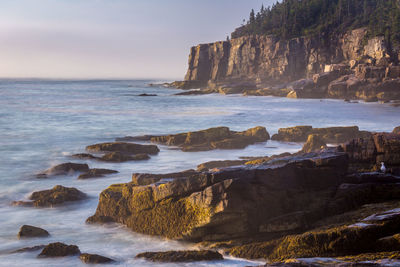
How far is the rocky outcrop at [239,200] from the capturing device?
7316mm

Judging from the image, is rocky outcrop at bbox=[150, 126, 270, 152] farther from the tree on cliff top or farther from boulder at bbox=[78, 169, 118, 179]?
the tree on cliff top

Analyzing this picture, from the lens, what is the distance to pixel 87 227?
29.2 feet

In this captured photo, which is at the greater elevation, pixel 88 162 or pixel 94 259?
pixel 88 162

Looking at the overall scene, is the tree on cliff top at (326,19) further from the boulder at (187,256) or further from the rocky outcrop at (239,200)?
the boulder at (187,256)

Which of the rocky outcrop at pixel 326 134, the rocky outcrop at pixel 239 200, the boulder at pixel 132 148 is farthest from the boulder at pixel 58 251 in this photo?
the rocky outcrop at pixel 326 134

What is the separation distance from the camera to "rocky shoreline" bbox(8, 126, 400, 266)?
614 cm

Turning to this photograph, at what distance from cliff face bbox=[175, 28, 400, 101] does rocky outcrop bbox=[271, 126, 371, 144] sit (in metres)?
42.6

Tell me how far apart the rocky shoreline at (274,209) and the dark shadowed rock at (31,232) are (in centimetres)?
2

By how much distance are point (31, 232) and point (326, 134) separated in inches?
513

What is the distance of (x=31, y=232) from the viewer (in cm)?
845

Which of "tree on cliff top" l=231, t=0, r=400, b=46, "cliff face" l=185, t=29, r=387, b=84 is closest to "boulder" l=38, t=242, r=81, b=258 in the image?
"cliff face" l=185, t=29, r=387, b=84

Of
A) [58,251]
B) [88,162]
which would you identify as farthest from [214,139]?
[58,251]

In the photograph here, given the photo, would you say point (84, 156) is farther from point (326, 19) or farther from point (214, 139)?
point (326, 19)

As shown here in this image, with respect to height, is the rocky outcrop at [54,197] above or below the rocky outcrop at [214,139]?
below
